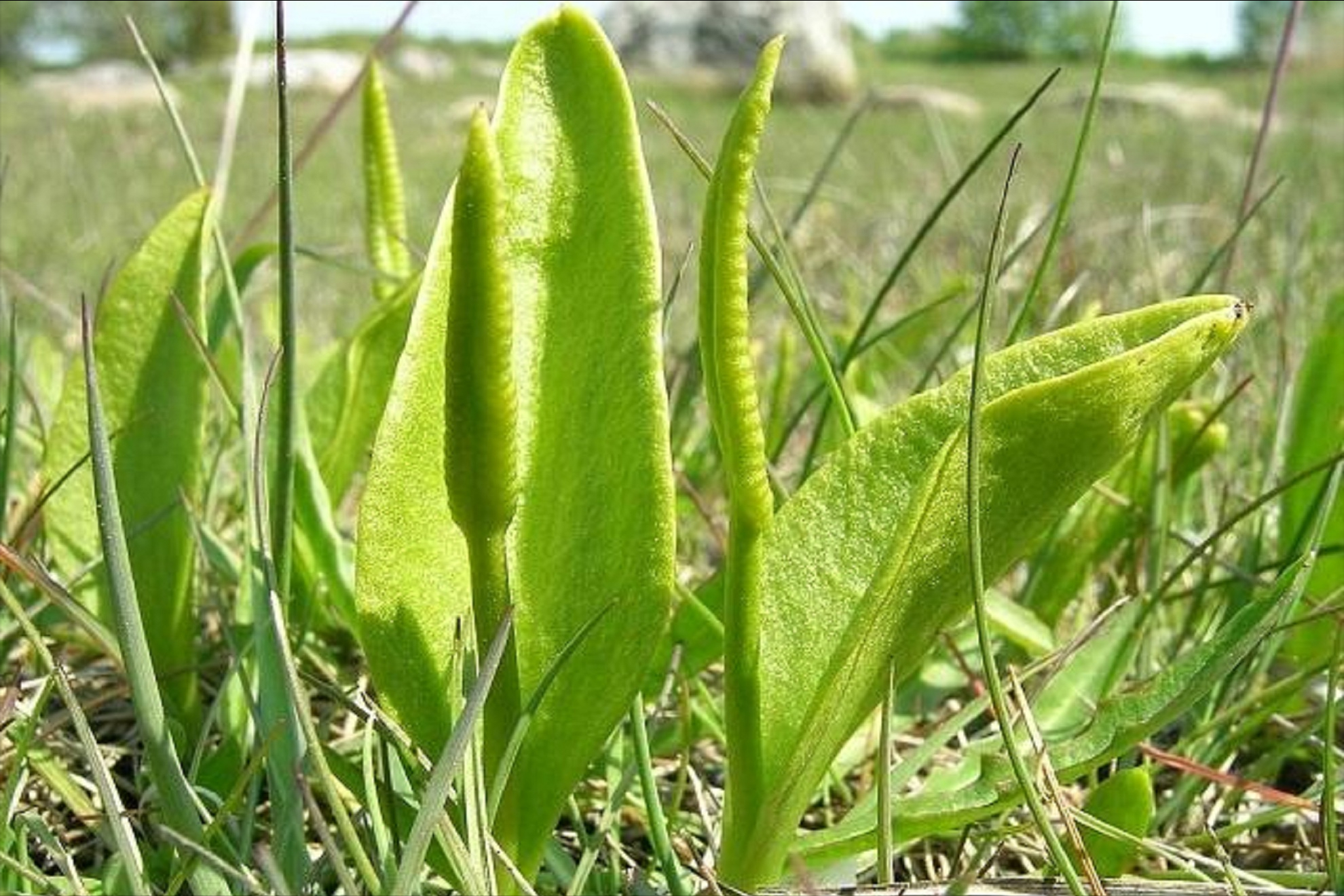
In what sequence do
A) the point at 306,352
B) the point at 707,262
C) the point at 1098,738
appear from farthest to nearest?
1. the point at 306,352
2. the point at 1098,738
3. the point at 707,262

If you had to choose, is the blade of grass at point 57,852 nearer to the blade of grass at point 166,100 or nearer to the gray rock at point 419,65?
the blade of grass at point 166,100

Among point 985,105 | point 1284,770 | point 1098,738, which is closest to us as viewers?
point 1098,738

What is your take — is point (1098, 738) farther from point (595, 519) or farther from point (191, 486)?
point (191, 486)

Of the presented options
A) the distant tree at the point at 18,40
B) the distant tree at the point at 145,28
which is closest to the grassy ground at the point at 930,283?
the distant tree at the point at 145,28

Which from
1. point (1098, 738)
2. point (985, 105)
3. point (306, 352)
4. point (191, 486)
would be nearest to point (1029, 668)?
point (1098, 738)

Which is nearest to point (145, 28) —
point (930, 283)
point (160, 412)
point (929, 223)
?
point (160, 412)

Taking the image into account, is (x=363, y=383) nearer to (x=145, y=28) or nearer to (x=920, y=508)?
(x=920, y=508)
